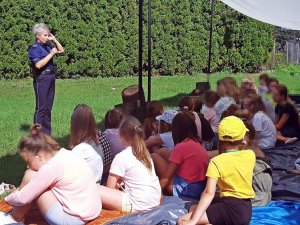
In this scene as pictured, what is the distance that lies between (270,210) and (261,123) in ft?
6.39

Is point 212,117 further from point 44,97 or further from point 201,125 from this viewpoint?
point 44,97

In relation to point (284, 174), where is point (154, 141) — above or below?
above

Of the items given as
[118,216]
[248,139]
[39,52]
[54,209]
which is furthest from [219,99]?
[54,209]

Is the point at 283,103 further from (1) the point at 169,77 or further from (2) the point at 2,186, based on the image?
(1) the point at 169,77

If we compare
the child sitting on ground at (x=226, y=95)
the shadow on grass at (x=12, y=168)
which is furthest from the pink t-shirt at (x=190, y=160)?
the child sitting on ground at (x=226, y=95)

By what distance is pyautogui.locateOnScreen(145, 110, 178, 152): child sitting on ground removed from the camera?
17.8 ft

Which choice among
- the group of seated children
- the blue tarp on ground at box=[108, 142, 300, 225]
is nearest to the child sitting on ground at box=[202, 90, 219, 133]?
the blue tarp on ground at box=[108, 142, 300, 225]

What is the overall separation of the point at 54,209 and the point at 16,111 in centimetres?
635

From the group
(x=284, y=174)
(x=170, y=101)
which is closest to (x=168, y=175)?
(x=284, y=174)

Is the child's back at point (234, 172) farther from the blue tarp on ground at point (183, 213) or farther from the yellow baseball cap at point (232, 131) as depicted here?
the blue tarp on ground at point (183, 213)

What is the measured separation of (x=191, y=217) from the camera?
12.7 feet

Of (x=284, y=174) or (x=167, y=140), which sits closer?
(x=167, y=140)

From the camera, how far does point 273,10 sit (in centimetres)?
798

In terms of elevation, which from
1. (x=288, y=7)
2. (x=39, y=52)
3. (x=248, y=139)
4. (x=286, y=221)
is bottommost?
(x=286, y=221)
